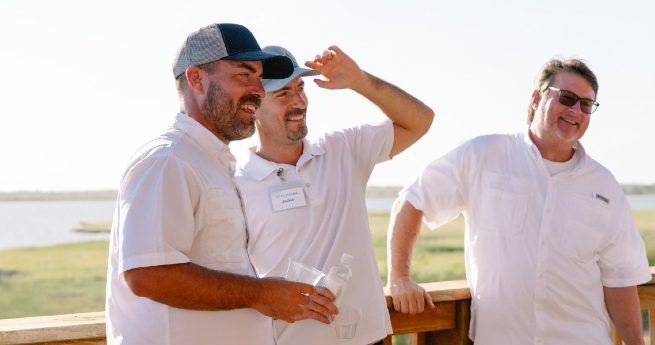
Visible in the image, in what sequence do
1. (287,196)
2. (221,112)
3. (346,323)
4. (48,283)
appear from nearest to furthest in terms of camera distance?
1. (221,112)
2. (346,323)
3. (287,196)
4. (48,283)

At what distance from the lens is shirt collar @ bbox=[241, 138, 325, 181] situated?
8.80 ft

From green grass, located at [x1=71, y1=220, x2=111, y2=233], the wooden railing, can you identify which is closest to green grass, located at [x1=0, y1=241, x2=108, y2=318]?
green grass, located at [x1=71, y1=220, x2=111, y2=233]

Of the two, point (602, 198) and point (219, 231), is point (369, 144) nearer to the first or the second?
Answer: point (602, 198)

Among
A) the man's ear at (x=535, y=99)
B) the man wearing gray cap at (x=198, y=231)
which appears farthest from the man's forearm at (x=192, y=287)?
the man's ear at (x=535, y=99)

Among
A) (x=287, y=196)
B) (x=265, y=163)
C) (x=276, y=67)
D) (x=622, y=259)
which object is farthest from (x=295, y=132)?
(x=622, y=259)

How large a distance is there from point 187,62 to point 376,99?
37.4 inches

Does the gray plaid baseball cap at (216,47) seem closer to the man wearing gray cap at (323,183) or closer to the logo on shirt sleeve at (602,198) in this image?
the man wearing gray cap at (323,183)

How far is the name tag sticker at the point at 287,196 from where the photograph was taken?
259cm

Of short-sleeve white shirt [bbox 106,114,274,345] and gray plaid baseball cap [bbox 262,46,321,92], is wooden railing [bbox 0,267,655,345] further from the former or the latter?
gray plaid baseball cap [bbox 262,46,321,92]

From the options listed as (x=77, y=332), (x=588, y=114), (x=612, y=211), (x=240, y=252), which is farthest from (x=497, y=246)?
(x=77, y=332)

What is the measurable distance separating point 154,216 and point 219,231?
0.61 feet

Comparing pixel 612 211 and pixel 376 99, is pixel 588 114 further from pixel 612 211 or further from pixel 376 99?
pixel 376 99

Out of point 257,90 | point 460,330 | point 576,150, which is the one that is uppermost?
point 257,90

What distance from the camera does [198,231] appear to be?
1.82 m
